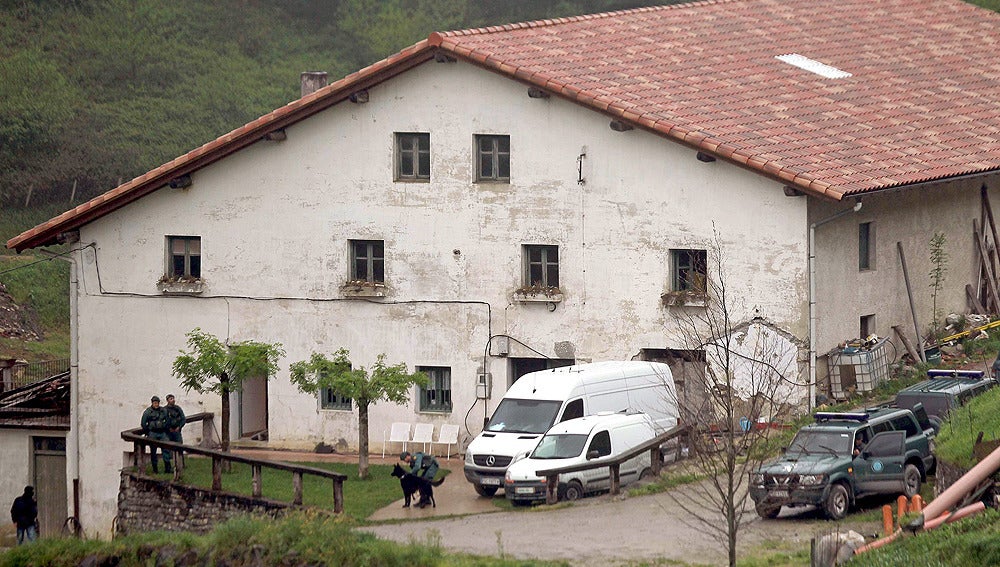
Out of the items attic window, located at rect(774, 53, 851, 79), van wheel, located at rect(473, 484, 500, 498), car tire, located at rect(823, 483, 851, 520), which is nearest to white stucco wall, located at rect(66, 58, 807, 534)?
van wheel, located at rect(473, 484, 500, 498)

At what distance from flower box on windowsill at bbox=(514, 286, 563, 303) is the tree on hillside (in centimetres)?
284

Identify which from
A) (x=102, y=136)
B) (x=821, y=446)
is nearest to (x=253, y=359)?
(x=821, y=446)

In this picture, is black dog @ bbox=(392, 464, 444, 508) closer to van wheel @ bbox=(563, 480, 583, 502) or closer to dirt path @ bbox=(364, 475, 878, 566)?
dirt path @ bbox=(364, 475, 878, 566)

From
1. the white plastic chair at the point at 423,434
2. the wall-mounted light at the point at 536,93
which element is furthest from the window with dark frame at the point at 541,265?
the white plastic chair at the point at 423,434

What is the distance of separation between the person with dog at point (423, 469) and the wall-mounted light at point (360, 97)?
862 cm

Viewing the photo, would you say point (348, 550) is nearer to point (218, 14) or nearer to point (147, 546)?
point (147, 546)

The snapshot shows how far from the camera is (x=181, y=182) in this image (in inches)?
1431

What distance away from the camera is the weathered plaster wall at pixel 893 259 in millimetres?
33656

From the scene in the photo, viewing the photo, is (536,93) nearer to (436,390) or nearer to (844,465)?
(436,390)

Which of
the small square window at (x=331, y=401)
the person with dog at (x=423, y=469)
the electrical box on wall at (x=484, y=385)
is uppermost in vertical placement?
the electrical box on wall at (x=484, y=385)

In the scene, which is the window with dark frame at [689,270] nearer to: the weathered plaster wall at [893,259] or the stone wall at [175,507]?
the weathered plaster wall at [893,259]

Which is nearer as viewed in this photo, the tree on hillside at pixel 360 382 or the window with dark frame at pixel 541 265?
the tree on hillside at pixel 360 382

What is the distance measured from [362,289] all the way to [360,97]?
3.97 meters

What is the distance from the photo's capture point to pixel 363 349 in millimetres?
35562
